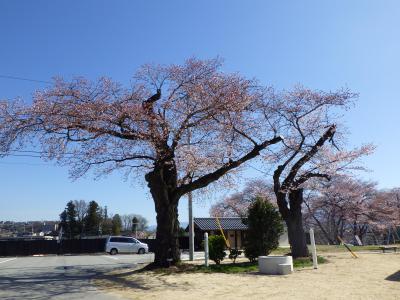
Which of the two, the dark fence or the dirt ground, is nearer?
the dirt ground

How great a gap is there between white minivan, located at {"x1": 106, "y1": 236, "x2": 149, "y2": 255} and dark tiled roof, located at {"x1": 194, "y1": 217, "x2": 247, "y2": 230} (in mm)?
7733

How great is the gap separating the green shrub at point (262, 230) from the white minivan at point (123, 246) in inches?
854

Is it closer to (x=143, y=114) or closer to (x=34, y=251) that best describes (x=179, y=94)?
(x=143, y=114)

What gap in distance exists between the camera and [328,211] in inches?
1667

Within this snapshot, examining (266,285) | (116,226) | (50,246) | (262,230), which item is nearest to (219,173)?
(262,230)

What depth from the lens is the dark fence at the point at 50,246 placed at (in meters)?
39.6

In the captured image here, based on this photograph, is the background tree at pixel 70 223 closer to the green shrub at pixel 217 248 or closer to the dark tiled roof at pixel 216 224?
the dark tiled roof at pixel 216 224

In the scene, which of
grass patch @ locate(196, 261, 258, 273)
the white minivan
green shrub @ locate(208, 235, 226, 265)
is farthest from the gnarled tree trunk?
the white minivan

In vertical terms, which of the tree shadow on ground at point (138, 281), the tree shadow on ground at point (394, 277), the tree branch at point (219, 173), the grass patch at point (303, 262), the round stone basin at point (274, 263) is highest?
the tree branch at point (219, 173)

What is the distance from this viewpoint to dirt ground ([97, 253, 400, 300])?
32.5ft

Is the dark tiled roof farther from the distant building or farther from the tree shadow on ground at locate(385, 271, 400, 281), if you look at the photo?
the tree shadow on ground at locate(385, 271, 400, 281)

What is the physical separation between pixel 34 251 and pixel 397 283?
37.0m

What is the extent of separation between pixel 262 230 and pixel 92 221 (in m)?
58.0

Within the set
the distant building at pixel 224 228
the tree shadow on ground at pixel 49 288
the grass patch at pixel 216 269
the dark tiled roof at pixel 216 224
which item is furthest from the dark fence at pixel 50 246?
the tree shadow on ground at pixel 49 288
